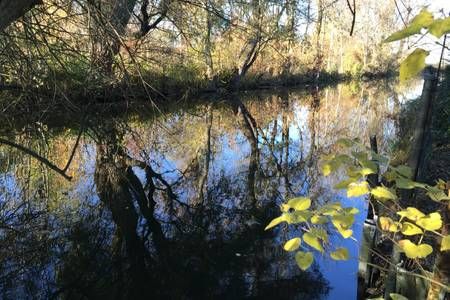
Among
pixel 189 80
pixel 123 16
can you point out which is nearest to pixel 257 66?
pixel 189 80

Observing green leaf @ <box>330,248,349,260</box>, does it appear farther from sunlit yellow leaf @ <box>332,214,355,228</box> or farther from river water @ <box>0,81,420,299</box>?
river water @ <box>0,81,420,299</box>

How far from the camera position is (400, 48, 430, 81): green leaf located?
34.2 inches

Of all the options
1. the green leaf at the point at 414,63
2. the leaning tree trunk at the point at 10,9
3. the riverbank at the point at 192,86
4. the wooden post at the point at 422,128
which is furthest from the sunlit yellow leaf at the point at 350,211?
the wooden post at the point at 422,128

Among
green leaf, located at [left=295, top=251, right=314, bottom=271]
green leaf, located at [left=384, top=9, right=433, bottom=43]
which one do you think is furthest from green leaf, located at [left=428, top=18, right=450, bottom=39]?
green leaf, located at [left=295, top=251, right=314, bottom=271]

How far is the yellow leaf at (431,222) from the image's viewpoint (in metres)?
1.20

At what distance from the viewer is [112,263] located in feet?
15.6

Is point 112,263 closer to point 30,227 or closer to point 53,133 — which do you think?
point 30,227

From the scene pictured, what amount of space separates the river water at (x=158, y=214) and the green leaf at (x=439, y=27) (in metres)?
2.20

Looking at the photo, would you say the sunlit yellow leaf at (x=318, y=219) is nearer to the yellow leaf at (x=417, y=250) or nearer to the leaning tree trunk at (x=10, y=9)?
the yellow leaf at (x=417, y=250)

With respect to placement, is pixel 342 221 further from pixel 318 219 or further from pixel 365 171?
pixel 365 171

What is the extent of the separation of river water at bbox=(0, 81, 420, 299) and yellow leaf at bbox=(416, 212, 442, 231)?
1.95m

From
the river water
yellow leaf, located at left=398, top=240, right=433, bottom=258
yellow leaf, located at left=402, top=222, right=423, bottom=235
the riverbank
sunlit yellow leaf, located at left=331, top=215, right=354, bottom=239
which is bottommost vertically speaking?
the river water

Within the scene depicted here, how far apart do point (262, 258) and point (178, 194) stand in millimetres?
2336

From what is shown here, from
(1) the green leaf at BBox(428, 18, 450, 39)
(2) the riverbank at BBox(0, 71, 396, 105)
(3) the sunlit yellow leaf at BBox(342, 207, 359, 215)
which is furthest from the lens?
(2) the riverbank at BBox(0, 71, 396, 105)
